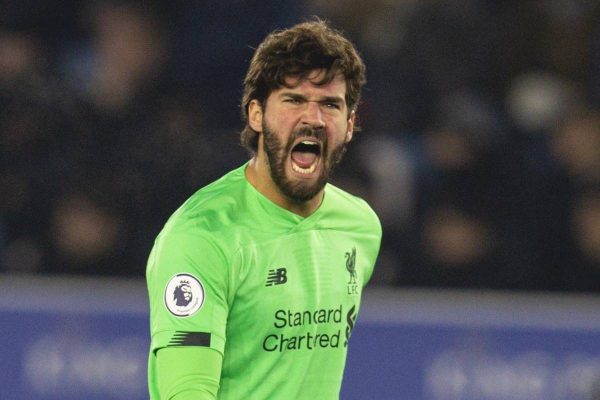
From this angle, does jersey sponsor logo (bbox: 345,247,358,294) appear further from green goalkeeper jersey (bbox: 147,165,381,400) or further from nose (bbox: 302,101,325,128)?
nose (bbox: 302,101,325,128)

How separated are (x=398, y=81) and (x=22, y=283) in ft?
7.18

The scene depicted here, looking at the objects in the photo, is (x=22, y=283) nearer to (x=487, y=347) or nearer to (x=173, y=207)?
(x=173, y=207)

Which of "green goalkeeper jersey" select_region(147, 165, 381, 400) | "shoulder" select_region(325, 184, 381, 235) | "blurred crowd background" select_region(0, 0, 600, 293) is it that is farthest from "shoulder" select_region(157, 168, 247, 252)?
"blurred crowd background" select_region(0, 0, 600, 293)

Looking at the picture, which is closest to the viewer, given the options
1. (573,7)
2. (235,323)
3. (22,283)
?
(235,323)

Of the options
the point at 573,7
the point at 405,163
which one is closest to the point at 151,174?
the point at 405,163

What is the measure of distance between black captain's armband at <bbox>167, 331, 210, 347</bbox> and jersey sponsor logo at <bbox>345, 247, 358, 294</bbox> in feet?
2.07

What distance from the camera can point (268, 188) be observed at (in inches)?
157

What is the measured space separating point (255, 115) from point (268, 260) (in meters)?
0.38

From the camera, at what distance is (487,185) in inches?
297

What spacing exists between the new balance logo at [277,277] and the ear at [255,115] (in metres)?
0.37

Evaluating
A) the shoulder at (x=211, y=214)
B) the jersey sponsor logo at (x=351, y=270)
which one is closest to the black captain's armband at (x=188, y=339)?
the shoulder at (x=211, y=214)

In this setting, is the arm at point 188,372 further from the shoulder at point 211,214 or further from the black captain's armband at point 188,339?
the shoulder at point 211,214

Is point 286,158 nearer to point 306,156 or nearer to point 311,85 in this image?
point 306,156

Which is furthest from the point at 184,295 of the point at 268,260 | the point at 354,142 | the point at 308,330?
the point at 354,142
